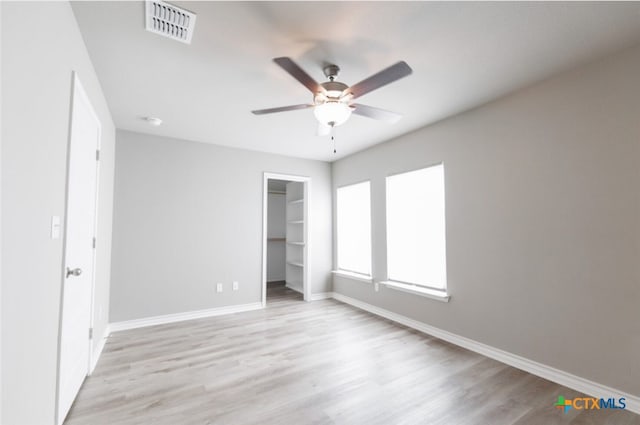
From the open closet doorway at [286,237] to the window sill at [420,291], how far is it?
5.39 ft

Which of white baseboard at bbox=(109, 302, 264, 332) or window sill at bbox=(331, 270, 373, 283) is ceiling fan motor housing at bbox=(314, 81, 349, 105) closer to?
window sill at bbox=(331, 270, 373, 283)

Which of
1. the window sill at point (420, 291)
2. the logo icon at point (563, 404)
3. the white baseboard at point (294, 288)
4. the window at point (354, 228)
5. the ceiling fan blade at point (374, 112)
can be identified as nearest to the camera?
the logo icon at point (563, 404)

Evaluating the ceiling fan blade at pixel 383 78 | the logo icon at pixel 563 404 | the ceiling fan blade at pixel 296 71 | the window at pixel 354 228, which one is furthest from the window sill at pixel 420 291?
the ceiling fan blade at pixel 296 71

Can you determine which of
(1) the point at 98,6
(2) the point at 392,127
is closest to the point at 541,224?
(2) the point at 392,127

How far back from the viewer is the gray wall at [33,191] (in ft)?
3.46

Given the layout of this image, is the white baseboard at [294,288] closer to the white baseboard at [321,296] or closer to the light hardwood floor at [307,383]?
the white baseboard at [321,296]

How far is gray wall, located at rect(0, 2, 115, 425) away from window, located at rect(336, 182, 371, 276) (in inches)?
146

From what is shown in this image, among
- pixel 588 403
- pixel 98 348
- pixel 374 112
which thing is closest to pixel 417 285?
pixel 588 403

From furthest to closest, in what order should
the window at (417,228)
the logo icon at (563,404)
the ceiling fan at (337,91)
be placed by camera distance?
the window at (417,228) → the logo icon at (563,404) → the ceiling fan at (337,91)

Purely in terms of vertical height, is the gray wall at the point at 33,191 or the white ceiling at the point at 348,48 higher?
the white ceiling at the point at 348,48

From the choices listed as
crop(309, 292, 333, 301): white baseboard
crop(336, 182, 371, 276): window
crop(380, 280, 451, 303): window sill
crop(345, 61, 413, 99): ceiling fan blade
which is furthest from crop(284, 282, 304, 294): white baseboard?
crop(345, 61, 413, 99): ceiling fan blade

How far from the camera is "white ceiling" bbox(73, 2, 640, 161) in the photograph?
5.65 ft

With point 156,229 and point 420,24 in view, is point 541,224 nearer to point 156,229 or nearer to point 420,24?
point 420,24

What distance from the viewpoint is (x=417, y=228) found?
3727mm
